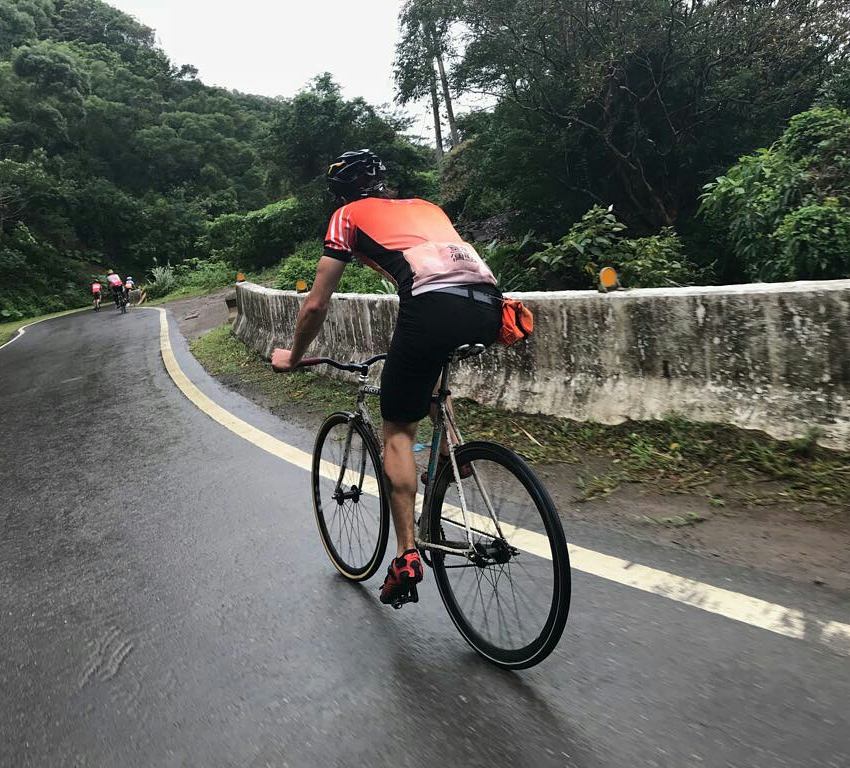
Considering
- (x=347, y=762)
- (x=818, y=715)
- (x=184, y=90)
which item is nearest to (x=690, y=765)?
(x=818, y=715)

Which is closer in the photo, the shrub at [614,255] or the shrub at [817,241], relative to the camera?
the shrub at [817,241]

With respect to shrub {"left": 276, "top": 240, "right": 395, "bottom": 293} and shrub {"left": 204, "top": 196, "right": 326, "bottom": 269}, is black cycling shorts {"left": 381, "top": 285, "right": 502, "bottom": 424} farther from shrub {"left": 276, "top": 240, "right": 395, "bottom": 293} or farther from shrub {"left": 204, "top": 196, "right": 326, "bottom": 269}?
shrub {"left": 204, "top": 196, "right": 326, "bottom": 269}

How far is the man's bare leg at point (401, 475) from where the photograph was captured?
267 centimetres

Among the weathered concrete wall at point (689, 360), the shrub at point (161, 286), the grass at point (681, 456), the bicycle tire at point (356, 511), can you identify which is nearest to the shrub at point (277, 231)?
the shrub at point (161, 286)

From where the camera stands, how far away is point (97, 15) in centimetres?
8194

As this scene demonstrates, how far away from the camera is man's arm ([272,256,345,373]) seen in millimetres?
2549

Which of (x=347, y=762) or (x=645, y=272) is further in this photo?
(x=645, y=272)

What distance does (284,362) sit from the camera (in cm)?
293

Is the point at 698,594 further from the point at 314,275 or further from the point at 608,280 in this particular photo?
the point at 314,275

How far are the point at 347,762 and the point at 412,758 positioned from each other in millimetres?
199

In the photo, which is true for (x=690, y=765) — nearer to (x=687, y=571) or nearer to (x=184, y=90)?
(x=687, y=571)

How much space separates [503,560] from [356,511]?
108 centimetres

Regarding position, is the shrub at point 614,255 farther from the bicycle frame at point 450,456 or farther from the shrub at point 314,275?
the bicycle frame at point 450,456

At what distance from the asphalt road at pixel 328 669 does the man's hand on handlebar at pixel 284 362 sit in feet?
3.52
